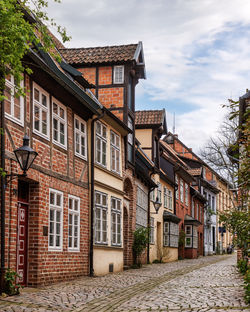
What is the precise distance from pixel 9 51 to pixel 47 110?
7486 millimetres

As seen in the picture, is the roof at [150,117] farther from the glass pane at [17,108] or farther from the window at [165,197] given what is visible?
the glass pane at [17,108]

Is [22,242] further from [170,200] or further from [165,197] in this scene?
[170,200]

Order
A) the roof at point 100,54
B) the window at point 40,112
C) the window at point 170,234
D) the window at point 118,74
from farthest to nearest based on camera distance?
the window at point 170,234 < the window at point 118,74 < the roof at point 100,54 < the window at point 40,112

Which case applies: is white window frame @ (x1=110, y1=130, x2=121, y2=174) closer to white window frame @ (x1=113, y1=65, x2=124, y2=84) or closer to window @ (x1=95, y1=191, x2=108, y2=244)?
window @ (x1=95, y1=191, x2=108, y2=244)

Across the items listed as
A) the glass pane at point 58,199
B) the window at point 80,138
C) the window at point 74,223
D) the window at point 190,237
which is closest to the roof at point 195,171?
the window at point 190,237

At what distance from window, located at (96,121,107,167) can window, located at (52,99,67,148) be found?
3165 millimetres

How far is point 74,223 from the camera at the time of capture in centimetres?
1658

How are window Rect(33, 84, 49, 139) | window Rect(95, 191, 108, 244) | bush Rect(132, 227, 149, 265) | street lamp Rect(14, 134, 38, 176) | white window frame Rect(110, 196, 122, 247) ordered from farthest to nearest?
bush Rect(132, 227, 149, 265)
white window frame Rect(110, 196, 122, 247)
window Rect(95, 191, 108, 244)
window Rect(33, 84, 49, 139)
street lamp Rect(14, 134, 38, 176)

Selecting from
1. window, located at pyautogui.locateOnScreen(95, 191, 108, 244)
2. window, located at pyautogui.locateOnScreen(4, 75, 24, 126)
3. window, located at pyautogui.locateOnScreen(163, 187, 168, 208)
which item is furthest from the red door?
window, located at pyautogui.locateOnScreen(163, 187, 168, 208)

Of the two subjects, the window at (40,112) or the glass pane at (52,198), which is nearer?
the window at (40,112)

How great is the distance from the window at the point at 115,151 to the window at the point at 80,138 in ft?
10.3

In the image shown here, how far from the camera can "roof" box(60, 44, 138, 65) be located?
22234mm

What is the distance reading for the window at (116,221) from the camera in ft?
68.0

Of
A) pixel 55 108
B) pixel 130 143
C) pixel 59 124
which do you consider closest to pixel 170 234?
pixel 130 143
